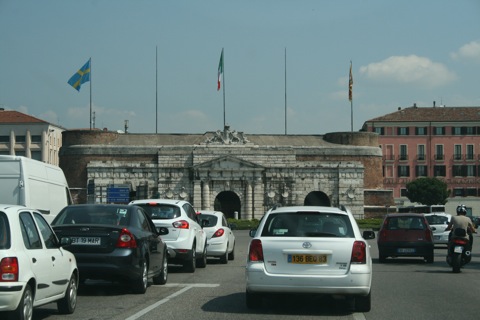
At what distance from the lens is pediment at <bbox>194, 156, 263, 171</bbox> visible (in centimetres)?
8844

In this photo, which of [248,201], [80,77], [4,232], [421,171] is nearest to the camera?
[4,232]

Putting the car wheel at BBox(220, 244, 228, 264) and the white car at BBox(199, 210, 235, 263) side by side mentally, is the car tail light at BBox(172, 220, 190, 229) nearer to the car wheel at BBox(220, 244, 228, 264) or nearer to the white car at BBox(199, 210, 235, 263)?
the white car at BBox(199, 210, 235, 263)

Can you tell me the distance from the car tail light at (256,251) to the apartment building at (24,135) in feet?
353

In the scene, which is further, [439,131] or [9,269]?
[439,131]

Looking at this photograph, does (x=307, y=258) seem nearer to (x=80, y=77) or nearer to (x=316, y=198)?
(x=80, y=77)

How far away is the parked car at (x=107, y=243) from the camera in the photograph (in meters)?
14.5

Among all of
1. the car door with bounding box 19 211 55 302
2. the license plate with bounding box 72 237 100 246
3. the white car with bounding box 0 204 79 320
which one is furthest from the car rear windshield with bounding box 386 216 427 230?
the car door with bounding box 19 211 55 302

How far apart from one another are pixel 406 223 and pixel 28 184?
12.5m

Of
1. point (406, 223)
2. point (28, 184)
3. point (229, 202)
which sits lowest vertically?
point (229, 202)

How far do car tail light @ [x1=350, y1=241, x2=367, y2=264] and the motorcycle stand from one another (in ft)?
32.6

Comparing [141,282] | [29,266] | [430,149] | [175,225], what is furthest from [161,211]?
[430,149]

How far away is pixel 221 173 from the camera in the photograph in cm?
8869

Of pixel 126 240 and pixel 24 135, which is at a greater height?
pixel 24 135

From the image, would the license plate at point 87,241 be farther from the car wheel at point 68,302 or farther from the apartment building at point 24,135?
the apartment building at point 24,135
